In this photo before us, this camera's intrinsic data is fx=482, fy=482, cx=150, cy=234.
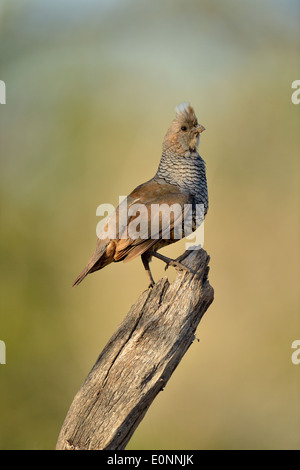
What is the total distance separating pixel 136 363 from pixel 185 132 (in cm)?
188

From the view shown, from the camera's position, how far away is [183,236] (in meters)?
A: 3.61

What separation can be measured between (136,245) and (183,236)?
41 cm

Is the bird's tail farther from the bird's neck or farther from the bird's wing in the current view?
the bird's neck

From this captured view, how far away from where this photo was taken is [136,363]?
9.79ft

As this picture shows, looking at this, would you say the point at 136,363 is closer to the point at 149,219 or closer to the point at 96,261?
the point at 96,261

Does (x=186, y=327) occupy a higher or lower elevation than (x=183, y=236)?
lower

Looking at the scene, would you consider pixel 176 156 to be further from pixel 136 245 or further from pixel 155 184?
pixel 136 245

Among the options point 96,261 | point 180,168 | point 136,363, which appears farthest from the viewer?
point 180,168

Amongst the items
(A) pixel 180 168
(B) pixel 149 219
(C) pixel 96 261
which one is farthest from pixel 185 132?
(C) pixel 96 261

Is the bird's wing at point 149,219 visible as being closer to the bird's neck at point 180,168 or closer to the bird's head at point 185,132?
the bird's neck at point 180,168

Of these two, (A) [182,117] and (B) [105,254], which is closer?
(B) [105,254]
